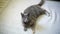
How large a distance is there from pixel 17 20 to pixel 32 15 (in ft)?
0.67

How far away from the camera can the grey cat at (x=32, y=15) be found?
122 cm

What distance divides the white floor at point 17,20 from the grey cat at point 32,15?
6cm

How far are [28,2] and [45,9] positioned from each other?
0.34 metres

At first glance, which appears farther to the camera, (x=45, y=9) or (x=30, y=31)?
(x=45, y=9)

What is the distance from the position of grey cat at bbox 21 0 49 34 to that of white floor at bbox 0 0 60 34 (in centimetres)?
6

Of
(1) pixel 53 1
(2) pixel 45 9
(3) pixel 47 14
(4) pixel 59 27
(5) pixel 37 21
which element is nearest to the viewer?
(4) pixel 59 27

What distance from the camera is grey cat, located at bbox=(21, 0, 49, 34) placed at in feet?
4.01

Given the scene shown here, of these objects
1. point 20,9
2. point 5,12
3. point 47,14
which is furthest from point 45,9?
point 5,12

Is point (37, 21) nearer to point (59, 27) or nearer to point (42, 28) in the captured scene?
point (42, 28)

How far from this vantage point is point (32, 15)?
135 centimetres

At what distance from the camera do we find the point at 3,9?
62.7 inches

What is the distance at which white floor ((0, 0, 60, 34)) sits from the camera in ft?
3.95

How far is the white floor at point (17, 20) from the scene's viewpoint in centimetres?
120

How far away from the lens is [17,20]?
1369 millimetres
